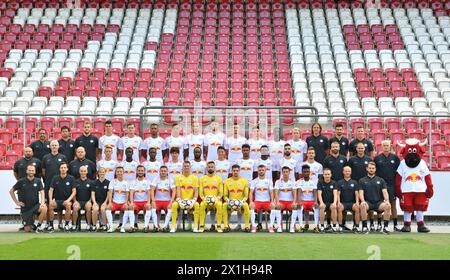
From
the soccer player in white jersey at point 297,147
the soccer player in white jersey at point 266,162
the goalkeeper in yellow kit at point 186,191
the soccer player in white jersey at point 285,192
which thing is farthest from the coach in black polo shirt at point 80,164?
the soccer player in white jersey at point 297,147

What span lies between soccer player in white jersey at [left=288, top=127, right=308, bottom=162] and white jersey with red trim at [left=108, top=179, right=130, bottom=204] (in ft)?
11.1

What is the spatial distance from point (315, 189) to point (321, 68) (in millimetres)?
10032

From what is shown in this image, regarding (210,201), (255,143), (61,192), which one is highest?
(255,143)

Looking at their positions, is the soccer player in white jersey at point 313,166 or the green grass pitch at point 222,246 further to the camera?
the soccer player in white jersey at point 313,166

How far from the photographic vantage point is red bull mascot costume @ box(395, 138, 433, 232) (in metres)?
15.0

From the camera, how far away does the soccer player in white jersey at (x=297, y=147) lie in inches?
626

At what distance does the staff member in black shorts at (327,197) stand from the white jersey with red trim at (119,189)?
3.64 m

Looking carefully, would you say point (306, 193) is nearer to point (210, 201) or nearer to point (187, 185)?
point (210, 201)

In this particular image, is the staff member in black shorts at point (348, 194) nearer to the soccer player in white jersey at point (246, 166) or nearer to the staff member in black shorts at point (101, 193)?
the soccer player in white jersey at point (246, 166)

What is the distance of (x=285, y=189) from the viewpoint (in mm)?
15195

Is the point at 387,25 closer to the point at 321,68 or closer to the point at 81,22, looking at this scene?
the point at 321,68

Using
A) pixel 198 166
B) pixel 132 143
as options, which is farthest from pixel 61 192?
pixel 198 166

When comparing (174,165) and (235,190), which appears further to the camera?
(174,165)

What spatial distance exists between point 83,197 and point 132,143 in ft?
5.43
